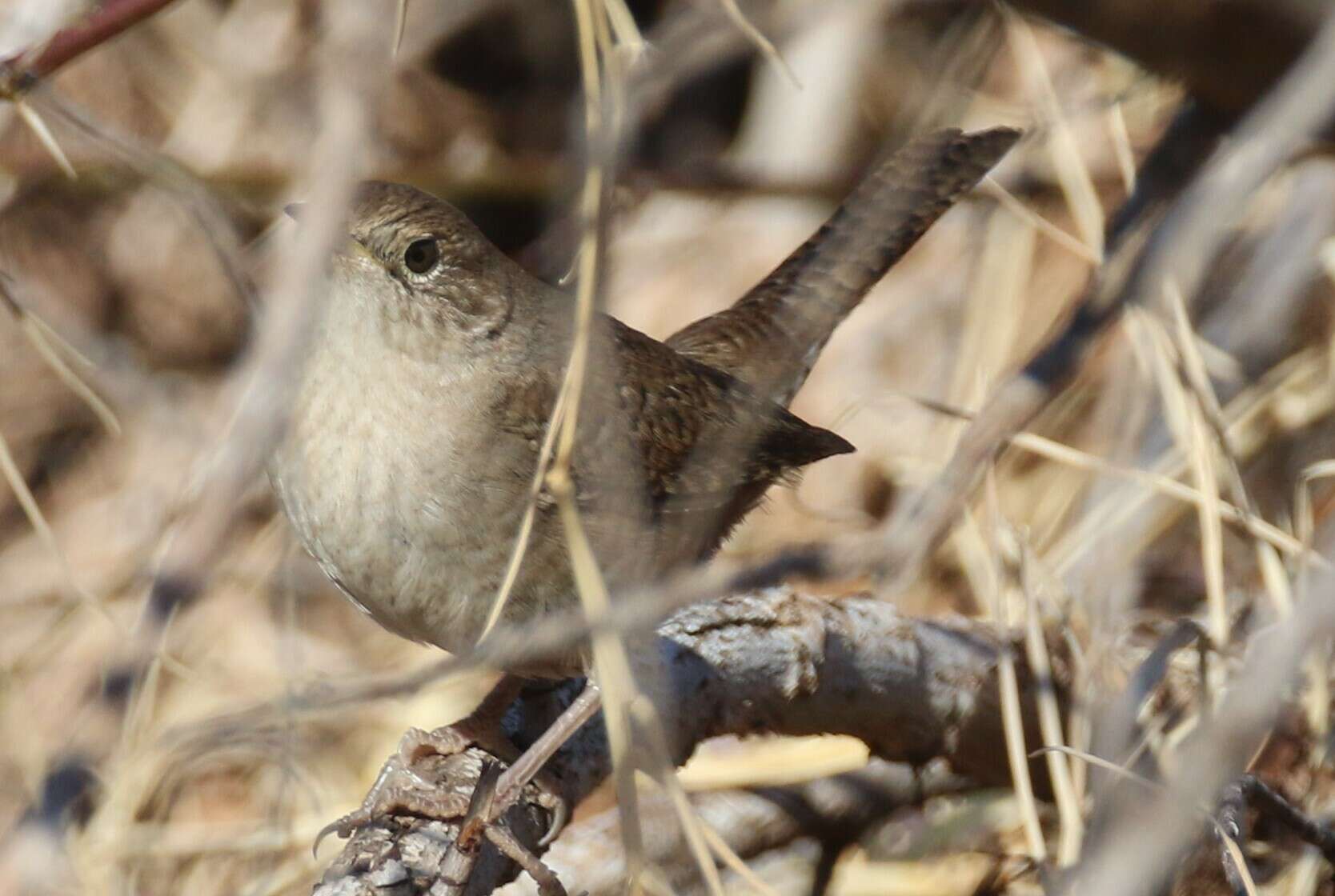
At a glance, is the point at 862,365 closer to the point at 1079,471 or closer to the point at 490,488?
the point at 1079,471

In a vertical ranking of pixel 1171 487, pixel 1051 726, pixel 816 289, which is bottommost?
pixel 1051 726

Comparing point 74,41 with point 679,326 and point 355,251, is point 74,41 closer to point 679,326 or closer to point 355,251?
point 355,251

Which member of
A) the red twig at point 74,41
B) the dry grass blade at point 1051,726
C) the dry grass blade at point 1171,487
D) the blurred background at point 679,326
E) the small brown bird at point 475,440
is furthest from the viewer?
the blurred background at point 679,326

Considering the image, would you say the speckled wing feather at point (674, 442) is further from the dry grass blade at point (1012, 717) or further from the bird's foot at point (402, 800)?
the bird's foot at point (402, 800)

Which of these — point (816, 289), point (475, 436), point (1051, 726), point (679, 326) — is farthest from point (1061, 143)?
point (475, 436)

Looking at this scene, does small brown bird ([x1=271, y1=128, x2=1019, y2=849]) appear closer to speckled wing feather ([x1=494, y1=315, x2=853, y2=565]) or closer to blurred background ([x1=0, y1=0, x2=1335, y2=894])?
speckled wing feather ([x1=494, y1=315, x2=853, y2=565])

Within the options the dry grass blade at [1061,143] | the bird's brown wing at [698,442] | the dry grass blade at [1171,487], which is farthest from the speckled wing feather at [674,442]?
the dry grass blade at [1061,143]
